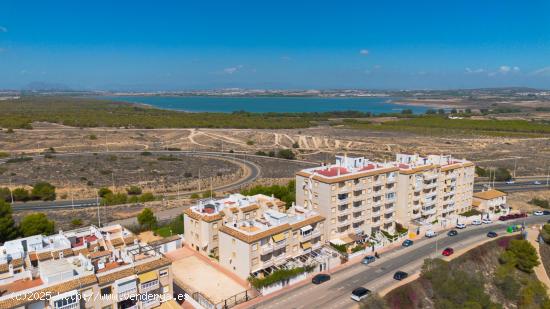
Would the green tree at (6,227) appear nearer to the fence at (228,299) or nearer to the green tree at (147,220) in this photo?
the green tree at (147,220)

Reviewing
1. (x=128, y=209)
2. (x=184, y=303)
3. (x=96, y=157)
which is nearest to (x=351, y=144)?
(x=96, y=157)

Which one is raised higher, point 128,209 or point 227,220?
point 227,220

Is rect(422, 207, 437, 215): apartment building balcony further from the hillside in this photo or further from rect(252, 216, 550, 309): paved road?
the hillside

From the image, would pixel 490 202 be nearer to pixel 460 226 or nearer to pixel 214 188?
pixel 460 226

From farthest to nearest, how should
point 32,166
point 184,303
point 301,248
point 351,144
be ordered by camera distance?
point 351,144 → point 32,166 → point 301,248 → point 184,303

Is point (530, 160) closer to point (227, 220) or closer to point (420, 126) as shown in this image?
point (420, 126)

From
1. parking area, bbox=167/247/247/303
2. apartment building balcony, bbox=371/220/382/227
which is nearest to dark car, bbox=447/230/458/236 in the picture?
apartment building balcony, bbox=371/220/382/227
